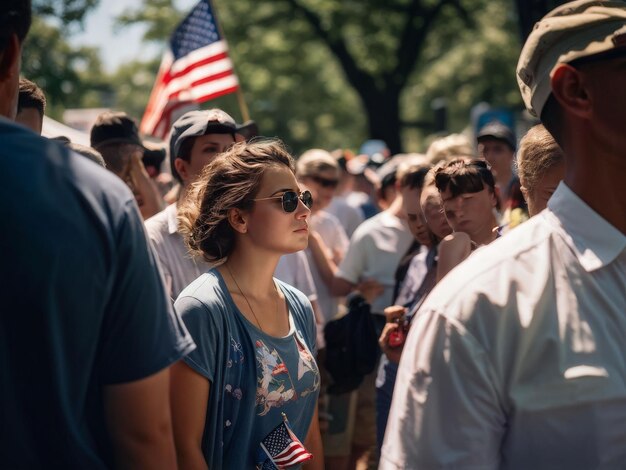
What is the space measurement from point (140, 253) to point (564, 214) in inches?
33.0

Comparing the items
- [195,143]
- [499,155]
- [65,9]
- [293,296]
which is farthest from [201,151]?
[65,9]

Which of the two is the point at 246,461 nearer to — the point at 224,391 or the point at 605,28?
the point at 224,391

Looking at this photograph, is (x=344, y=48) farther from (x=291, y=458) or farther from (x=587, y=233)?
(x=587, y=233)

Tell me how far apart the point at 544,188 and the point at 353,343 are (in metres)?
2.36

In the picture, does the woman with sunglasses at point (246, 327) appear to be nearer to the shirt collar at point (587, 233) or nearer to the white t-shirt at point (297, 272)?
the shirt collar at point (587, 233)

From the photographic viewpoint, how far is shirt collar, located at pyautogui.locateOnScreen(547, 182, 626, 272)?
1816 millimetres

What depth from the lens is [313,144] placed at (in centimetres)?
5378

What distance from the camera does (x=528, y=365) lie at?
1771 millimetres

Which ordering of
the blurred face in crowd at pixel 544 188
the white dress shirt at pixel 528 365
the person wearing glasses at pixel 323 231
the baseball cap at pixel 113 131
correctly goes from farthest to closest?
the person wearing glasses at pixel 323 231 → the baseball cap at pixel 113 131 → the blurred face in crowd at pixel 544 188 → the white dress shirt at pixel 528 365

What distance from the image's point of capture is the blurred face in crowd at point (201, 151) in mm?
4664

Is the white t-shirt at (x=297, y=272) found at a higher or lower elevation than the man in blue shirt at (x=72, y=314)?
lower

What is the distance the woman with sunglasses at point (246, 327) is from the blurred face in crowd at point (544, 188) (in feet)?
2.69

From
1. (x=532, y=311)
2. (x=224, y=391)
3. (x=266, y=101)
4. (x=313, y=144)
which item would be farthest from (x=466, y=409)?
(x=313, y=144)

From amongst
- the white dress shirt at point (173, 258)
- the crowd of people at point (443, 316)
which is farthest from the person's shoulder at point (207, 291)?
the crowd of people at point (443, 316)
